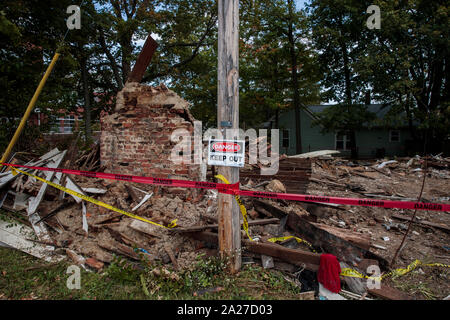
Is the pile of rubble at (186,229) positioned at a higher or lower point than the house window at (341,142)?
lower

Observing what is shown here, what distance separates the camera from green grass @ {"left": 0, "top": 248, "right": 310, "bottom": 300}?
3.03 m

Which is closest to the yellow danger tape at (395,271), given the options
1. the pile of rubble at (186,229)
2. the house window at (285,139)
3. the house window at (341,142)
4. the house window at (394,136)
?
the pile of rubble at (186,229)

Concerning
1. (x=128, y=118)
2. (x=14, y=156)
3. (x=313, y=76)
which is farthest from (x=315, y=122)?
(x=14, y=156)

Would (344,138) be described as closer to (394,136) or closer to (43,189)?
(394,136)

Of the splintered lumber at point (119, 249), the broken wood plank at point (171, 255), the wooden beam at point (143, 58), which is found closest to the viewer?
the broken wood plank at point (171, 255)

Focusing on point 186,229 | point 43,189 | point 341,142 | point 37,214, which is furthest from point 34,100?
point 341,142

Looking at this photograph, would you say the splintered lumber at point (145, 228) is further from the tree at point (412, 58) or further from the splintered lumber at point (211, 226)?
the tree at point (412, 58)

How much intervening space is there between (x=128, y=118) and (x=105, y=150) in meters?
1.05

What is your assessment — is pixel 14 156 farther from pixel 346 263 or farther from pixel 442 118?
pixel 442 118

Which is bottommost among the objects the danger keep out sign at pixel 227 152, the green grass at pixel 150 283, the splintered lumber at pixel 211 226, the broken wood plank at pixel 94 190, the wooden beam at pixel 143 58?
the green grass at pixel 150 283

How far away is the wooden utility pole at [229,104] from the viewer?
319 cm

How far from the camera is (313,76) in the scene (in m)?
21.9

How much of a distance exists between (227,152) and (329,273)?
184cm

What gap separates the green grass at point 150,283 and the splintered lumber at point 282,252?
0.72ft
